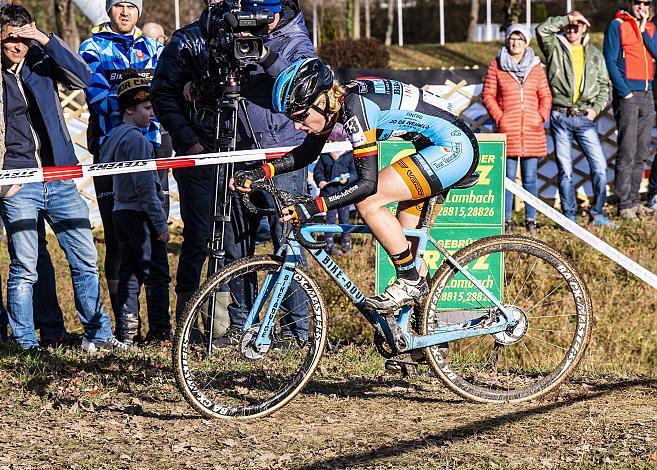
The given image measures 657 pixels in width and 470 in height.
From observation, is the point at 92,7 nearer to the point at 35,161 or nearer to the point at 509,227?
the point at 509,227

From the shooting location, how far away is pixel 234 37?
23.6 ft

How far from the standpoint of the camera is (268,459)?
5680 mm

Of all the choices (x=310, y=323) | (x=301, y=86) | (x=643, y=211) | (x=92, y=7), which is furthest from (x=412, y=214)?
(x=92, y=7)

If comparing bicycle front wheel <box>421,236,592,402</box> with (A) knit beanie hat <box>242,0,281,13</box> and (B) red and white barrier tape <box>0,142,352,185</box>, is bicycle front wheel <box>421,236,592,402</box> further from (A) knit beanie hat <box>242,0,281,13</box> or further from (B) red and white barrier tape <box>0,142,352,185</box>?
(A) knit beanie hat <box>242,0,281,13</box>

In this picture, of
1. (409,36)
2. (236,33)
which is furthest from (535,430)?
(409,36)

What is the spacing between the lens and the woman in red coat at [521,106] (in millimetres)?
12672

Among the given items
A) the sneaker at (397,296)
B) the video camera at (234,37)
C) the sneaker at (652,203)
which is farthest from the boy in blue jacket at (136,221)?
the sneaker at (652,203)

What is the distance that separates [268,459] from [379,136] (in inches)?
78.4

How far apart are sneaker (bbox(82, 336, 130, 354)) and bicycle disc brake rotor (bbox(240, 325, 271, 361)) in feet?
7.34

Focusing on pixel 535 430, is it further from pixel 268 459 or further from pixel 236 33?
pixel 236 33

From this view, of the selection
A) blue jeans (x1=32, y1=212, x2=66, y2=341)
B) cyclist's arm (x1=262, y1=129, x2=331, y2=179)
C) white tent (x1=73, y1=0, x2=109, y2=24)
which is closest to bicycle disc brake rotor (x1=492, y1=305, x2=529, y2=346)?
cyclist's arm (x1=262, y1=129, x2=331, y2=179)

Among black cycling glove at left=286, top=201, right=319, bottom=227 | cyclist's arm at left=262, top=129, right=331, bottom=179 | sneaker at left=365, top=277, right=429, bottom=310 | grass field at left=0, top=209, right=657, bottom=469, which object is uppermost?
cyclist's arm at left=262, top=129, right=331, bottom=179

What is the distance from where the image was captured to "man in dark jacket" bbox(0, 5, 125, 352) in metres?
7.98

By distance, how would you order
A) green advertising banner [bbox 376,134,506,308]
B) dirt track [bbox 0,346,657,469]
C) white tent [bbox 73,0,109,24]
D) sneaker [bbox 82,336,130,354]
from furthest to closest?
white tent [bbox 73,0,109,24]
green advertising banner [bbox 376,134,506,308]
sneaker [bbox 82,336,130,354]
dirt track [bbox 0,346,657,469]
